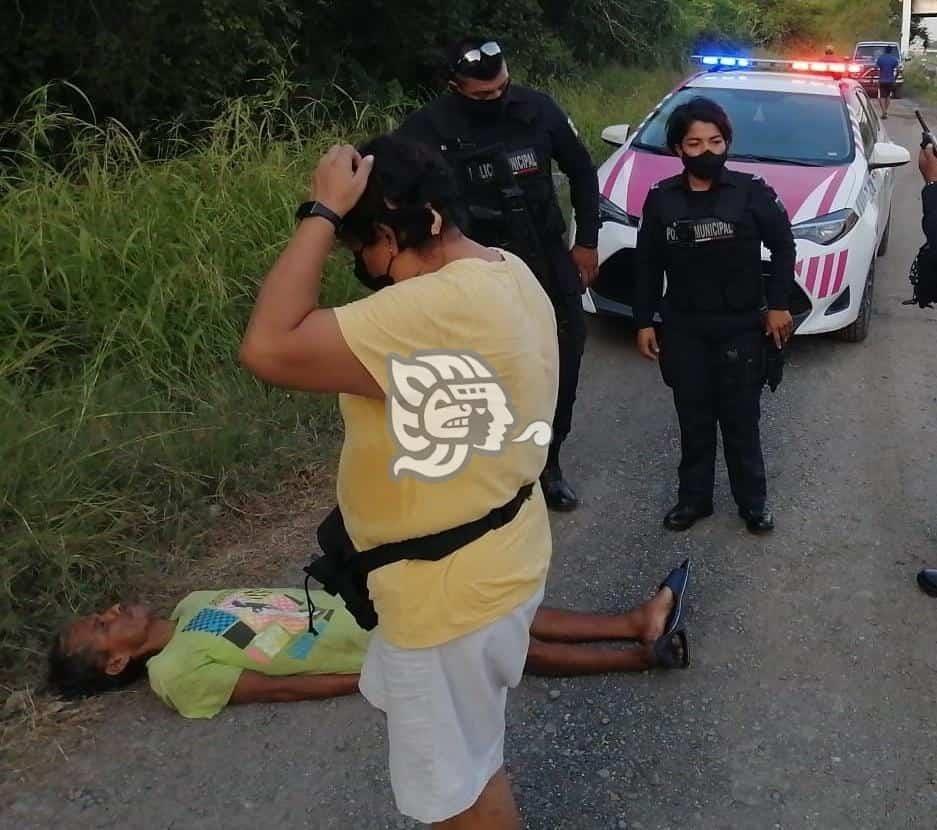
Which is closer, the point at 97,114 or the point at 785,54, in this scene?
the point at 97,114

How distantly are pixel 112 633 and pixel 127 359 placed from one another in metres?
1.86

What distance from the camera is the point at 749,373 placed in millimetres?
3611

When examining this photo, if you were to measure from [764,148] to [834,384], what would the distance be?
168 cm

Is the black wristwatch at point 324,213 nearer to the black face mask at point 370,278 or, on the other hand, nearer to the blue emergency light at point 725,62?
the black face mask at point 370,278

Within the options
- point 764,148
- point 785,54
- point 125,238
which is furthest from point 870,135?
point 785,54

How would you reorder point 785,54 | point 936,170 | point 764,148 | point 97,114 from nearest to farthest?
point 936,170, point 764,148, point 97,114, point 785,54

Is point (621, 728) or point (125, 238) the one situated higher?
point (125, 238)

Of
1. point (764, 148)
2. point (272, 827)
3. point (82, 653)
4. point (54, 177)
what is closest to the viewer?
point (272, 827)

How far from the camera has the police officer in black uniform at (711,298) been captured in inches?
136

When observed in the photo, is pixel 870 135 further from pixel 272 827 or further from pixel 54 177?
pixel 272 827

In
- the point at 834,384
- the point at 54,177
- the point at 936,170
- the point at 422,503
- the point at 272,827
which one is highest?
the point at 422,503

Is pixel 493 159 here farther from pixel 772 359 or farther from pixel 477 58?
pixel 772 359

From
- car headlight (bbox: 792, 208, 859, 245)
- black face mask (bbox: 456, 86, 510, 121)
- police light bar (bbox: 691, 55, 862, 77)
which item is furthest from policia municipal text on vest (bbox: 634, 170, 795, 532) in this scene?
police light bar (bbox: 691, 55, 862, 77)

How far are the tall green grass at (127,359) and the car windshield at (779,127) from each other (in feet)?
8.09
